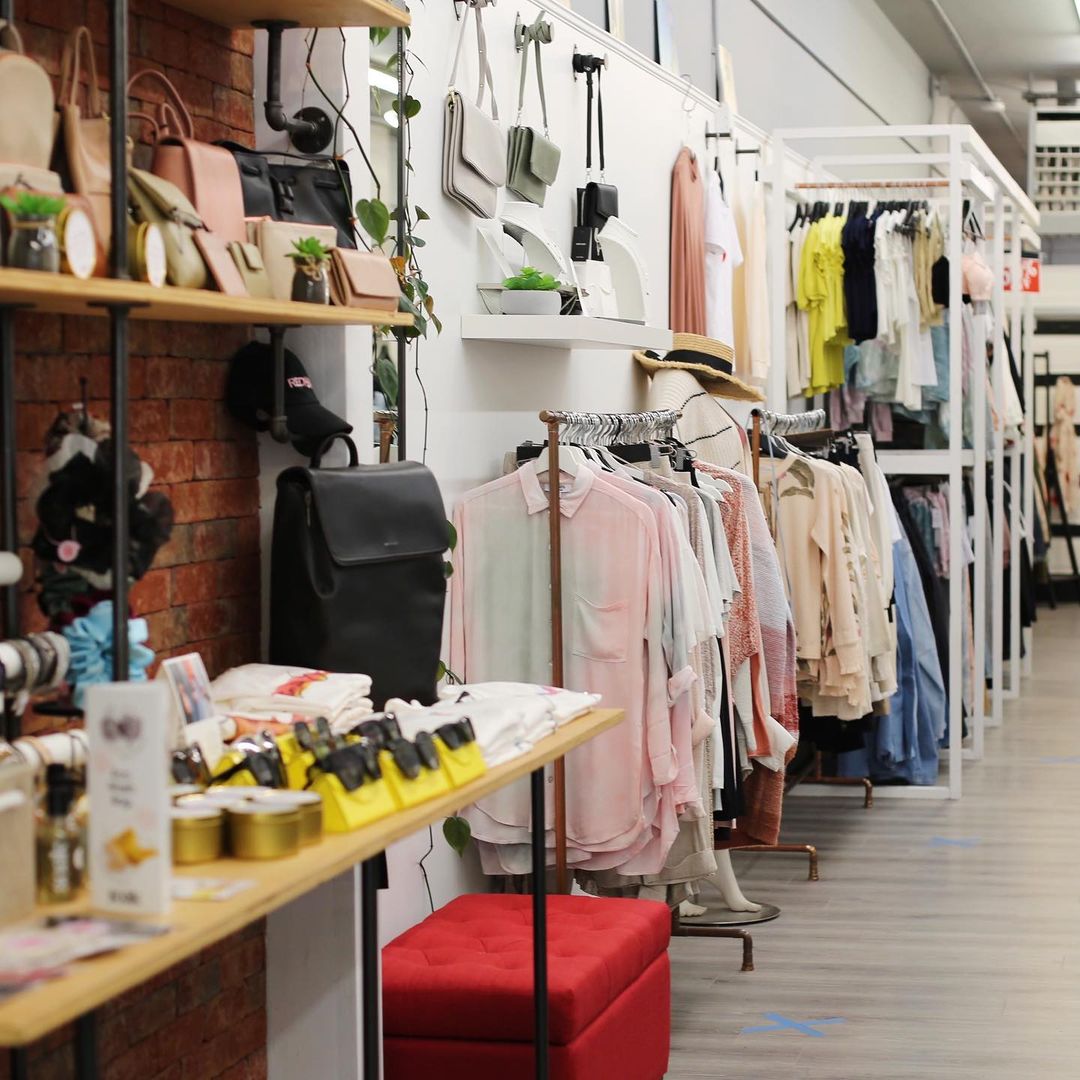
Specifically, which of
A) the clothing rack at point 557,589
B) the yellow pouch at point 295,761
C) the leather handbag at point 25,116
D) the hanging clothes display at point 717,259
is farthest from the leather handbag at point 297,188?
the hanging clothes display at point 717,259

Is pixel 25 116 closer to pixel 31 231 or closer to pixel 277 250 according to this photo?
pixel 31 231

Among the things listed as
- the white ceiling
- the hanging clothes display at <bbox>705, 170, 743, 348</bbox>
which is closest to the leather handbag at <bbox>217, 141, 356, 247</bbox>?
the hanging clothes display at <bbox>705, 170, 743, 348</bbox>

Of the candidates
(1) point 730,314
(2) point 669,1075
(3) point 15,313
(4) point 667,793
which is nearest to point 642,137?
(1) point 730,314

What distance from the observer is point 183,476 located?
8.18 feet

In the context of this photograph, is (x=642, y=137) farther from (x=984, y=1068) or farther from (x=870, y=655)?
(x=984, y=1068)

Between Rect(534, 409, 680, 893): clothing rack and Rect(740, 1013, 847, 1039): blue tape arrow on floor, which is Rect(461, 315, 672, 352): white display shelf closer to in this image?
Rect(534, 409, 680, 893): clothing rack

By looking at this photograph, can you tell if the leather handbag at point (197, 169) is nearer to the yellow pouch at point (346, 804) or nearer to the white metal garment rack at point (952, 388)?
the yellow pouch at point (346, 804)

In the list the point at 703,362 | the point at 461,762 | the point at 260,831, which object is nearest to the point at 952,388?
the point at 703,362

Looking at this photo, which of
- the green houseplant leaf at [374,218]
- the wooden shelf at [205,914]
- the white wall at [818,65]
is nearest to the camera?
the wooden shelf at [205,914]

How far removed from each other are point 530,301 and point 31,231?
2230mm

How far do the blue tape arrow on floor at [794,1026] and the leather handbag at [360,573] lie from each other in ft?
5.12

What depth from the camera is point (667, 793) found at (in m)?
3.73

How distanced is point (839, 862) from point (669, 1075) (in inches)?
78.6

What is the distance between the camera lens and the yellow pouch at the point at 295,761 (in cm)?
207
